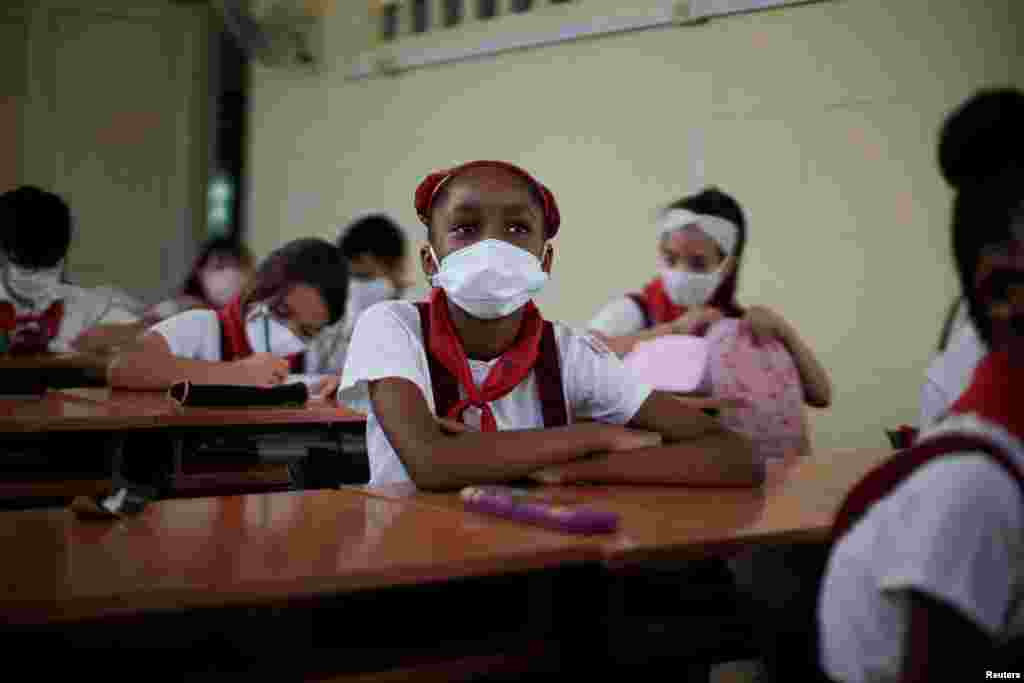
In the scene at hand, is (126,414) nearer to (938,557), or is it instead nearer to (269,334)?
(269,334)

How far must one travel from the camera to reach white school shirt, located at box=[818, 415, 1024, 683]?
41.9 inches

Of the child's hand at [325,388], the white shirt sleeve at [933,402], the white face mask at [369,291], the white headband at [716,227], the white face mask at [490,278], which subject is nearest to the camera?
the white shirt sleeve at [933,402]

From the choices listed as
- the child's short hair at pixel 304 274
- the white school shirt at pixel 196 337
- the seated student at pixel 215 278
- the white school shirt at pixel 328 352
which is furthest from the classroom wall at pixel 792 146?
the white school shirt at pixel 196 337

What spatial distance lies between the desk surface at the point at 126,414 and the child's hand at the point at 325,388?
0.14m

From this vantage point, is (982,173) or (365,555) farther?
(365,555)

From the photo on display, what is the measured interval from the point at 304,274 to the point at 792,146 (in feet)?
7.51

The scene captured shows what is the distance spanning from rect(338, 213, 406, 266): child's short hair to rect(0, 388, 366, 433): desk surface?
7.22 feet

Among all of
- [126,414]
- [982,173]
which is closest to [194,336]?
[126,414]

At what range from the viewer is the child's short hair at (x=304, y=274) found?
384 cm

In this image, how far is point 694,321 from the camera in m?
4.17

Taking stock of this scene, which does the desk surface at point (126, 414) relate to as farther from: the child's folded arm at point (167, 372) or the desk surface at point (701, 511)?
the desk surface at point (701, 511)

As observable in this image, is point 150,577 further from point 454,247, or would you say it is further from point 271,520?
point 454,247

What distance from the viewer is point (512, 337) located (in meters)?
2.26

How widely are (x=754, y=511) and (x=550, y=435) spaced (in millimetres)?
381
